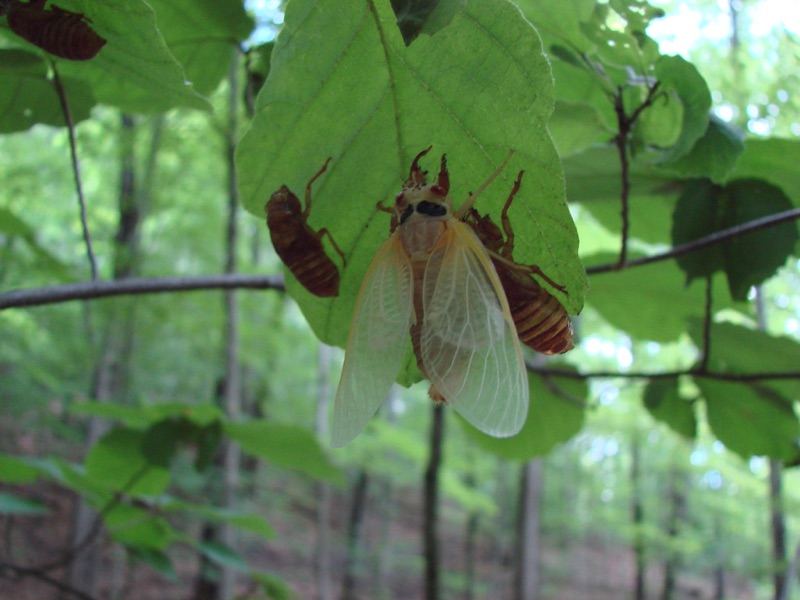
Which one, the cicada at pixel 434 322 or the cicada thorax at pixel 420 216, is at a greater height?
the cicada thorax at pixel 420 216

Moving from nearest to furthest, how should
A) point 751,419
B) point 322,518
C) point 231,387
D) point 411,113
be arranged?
point 411,113
point 751,419
point 231,387
point 322,518

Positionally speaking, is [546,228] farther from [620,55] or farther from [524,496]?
[524,496]

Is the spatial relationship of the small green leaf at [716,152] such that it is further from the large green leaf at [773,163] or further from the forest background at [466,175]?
the large green leaf at [773,163]

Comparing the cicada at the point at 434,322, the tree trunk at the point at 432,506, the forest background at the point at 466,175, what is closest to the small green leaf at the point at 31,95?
the forest background at the point at 466,175

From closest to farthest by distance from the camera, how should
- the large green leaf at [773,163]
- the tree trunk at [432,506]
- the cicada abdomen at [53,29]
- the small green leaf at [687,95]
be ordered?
the cicada abdomen at [53,29] → the small green leaf at [687,95] → the large green leaf at [773,163] → the tree trunk at [432,506]

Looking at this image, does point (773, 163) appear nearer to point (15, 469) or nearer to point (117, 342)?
point (15, 469)

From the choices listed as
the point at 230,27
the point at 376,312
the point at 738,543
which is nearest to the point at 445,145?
the point at 376,312

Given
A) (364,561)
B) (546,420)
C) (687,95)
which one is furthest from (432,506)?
(364,561)
